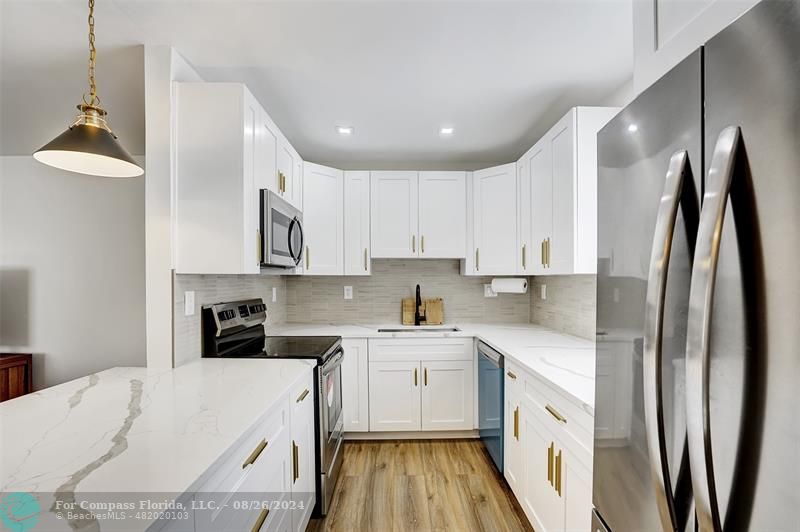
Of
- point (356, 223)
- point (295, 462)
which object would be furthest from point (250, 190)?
point (356, 223)

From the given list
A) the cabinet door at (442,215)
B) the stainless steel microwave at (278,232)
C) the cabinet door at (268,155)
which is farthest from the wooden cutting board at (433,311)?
the cabinet door at (268,155)

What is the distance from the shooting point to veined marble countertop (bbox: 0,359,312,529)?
81cm

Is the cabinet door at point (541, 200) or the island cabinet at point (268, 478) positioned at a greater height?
the cabinet door at point (541, 200)

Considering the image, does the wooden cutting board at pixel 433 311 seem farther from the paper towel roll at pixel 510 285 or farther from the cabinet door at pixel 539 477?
the cabinet door at pixel 539 477

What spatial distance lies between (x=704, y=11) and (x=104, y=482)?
1.55 metres

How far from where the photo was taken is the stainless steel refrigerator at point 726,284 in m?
0.44

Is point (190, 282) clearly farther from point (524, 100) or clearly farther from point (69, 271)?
point (524, 100)

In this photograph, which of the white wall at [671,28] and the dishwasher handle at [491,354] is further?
the dishwasher handle at [491,354]

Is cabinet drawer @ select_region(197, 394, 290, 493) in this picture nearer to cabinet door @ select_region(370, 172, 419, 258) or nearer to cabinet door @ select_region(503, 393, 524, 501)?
cabinet door @ select_region(503, 393, 524, 501)

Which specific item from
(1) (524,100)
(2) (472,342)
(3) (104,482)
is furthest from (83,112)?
(2) (472,342)

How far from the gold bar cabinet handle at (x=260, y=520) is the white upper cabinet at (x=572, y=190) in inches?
72.9

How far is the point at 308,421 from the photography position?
1.91m

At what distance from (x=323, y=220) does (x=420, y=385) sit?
63.4 inches

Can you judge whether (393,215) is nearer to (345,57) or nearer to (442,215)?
(442,215)
